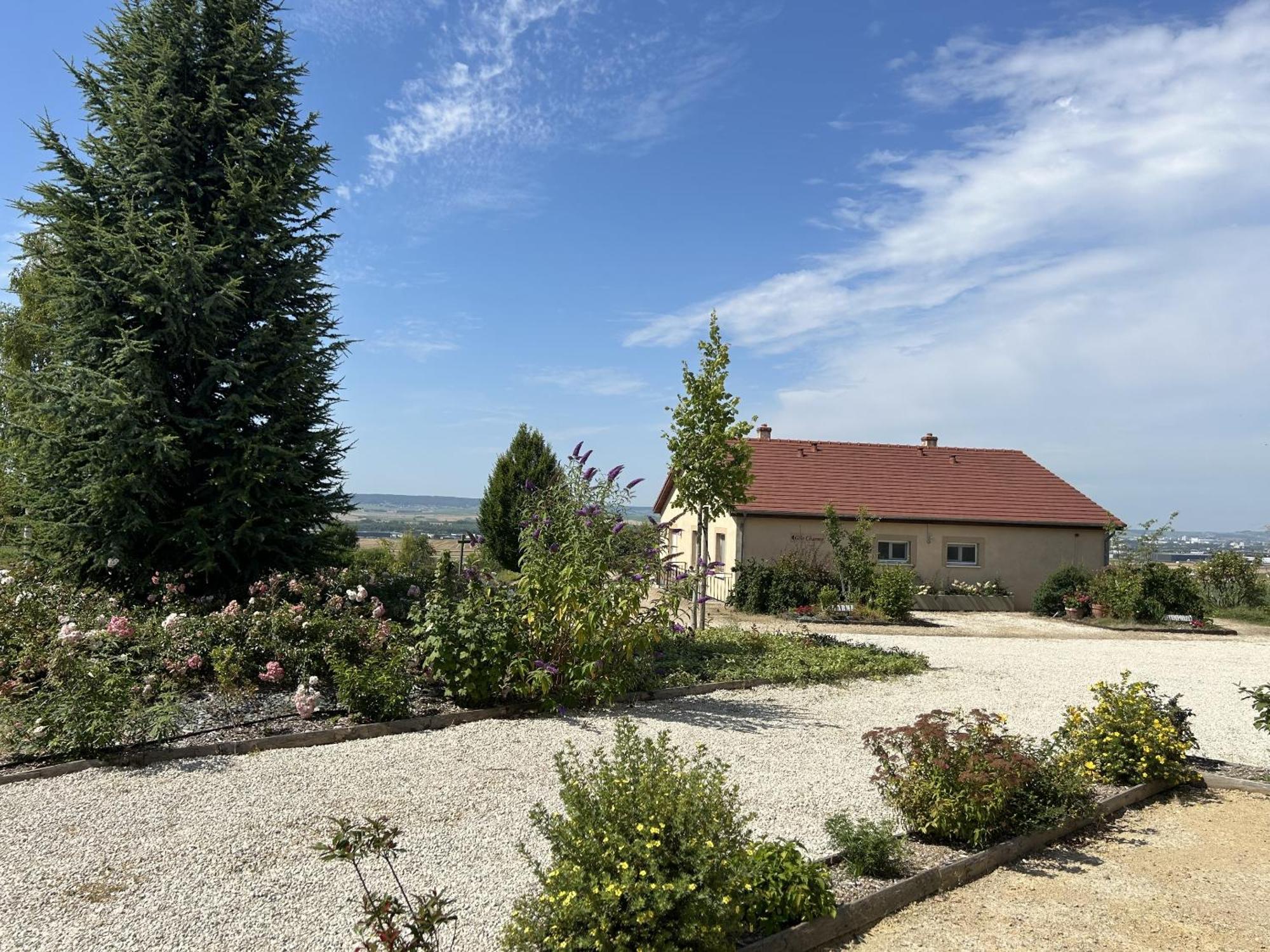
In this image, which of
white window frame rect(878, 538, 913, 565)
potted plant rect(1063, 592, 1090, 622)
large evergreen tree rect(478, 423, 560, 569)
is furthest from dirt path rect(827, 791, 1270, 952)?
large evergreen tree rect(478, 423, 560, 569)

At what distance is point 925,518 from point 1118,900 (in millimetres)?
18221

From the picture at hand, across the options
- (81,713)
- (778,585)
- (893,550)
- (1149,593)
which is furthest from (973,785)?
(893,550)

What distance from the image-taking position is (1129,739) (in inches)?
240

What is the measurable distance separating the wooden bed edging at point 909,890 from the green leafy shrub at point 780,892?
0.05 meters

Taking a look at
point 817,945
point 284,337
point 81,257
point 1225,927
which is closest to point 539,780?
point 817,945

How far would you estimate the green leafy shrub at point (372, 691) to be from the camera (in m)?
6.81

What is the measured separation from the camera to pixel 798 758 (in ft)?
21.7

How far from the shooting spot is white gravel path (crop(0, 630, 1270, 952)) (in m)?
3.69

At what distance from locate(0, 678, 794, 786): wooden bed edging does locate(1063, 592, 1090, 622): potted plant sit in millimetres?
15114

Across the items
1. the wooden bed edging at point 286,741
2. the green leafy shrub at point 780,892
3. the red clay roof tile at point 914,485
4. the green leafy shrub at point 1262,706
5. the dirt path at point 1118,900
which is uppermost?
the red clay roof tile at point 914,485

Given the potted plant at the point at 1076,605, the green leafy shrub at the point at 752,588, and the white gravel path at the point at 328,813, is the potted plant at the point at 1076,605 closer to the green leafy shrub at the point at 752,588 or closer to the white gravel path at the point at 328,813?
the green leafy shrub at the point at 752,588

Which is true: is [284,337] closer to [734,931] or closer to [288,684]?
[288,684]

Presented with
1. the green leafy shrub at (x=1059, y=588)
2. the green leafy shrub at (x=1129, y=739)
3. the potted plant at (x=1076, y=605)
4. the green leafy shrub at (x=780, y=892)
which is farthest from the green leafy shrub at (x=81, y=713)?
the green leafy shrub at (x=1059, y=588)

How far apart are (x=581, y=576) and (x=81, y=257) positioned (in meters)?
7.87
